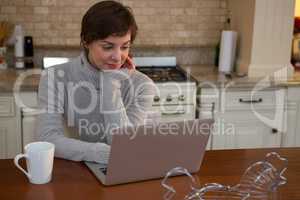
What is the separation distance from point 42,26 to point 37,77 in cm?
49

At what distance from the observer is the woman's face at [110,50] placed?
1826mm

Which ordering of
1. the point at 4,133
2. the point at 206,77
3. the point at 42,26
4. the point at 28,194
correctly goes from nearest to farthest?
the point at 28,194 → the point at 4,133 → the point at 206,77 → the point at 42,26

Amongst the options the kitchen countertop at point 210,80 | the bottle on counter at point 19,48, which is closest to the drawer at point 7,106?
the kitchen countertop at point 210,80

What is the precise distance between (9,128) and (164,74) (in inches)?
42.5

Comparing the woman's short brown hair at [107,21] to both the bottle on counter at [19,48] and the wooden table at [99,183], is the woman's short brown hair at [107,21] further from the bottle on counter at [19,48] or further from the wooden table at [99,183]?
the bottle on counter at [19,48]

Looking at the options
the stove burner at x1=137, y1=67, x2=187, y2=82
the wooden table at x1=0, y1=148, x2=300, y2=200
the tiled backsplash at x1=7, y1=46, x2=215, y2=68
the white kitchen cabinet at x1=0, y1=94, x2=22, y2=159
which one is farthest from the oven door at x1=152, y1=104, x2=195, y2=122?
the wooden table at x1=0, y1=148, x2=300, y2=200

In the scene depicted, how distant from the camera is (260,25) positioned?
314cm

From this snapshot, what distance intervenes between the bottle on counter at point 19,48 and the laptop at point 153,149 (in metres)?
1.86

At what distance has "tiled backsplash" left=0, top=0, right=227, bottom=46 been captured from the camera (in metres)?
3.29

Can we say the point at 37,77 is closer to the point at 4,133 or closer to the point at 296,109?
the point at 4,133

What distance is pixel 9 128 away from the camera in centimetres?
290

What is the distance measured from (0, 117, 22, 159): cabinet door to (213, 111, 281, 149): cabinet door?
4.25 ft

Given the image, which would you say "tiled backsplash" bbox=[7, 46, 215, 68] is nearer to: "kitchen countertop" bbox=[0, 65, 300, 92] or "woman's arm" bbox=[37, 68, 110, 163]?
"kitchen countertop" bbox=[0, 65, 300, 92]

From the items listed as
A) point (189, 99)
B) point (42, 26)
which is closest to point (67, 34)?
point (42, 26)
